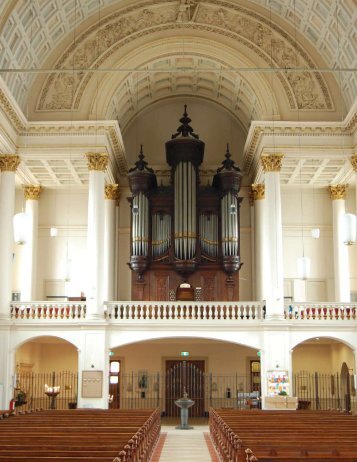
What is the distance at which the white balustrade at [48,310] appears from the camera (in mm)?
24828

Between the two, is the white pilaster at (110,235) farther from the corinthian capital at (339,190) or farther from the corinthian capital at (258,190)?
the corinthian capital at (339,190)

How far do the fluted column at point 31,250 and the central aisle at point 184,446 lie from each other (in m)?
9.23

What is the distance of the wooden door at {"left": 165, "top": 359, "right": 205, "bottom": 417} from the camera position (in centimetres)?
2938

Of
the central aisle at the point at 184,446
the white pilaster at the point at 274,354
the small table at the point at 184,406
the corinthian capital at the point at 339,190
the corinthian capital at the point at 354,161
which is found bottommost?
the central aisle at the point at 184,446

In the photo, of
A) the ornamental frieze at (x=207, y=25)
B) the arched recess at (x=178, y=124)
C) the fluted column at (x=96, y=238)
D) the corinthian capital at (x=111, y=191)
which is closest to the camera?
the fluted column at (x=96, y=238)

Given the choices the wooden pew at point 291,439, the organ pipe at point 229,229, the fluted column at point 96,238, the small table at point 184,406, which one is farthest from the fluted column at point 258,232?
the wooden pew at point 291,439

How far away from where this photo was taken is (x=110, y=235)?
2986cm

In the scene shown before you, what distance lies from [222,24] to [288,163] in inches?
229

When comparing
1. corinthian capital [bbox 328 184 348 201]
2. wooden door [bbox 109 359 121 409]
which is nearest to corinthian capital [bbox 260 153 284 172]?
corinthian capital [bbox 328 184 348 201]

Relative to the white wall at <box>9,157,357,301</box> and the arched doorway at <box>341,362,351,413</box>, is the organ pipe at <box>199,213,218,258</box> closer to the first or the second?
the white wall at <box>9,157,357,301</box>

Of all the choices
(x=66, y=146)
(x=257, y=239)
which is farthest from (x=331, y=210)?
(x=66, y=146)

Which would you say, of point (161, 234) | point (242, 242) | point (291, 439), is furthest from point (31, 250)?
point (291, 439)

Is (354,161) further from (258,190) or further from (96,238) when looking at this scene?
(96,238)

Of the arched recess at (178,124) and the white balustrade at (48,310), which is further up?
the arched recess at (178,124)
